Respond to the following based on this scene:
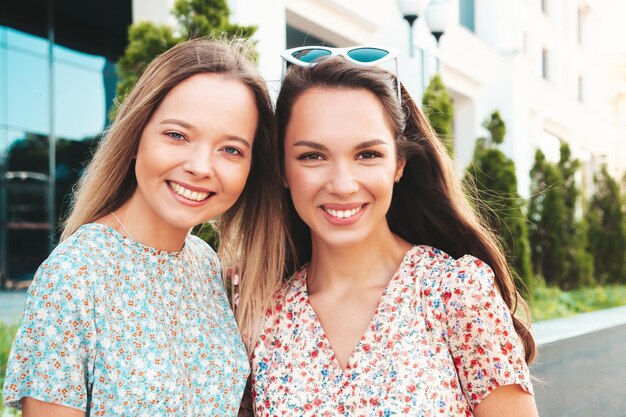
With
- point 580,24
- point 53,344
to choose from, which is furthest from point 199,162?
point 580,24

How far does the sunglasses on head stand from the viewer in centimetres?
256

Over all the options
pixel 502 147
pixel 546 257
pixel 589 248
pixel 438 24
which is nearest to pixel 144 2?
pixel 438 24

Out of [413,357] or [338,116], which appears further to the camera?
[338,116]

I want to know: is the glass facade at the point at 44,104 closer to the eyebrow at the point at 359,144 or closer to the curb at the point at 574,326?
the curb at the point at 574,326

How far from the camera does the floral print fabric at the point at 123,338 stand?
1.87 metres

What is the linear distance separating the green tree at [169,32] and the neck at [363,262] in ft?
10.6

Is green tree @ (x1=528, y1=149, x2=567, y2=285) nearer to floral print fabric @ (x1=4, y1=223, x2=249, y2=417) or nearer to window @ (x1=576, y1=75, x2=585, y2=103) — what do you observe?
floral print fabric @ (x1=4, y1=223, x2=249, y2=417)

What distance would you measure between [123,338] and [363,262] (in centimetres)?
94

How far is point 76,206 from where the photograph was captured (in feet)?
7.94

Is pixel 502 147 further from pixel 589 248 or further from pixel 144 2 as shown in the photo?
pixel 144 2

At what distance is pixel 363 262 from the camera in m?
2.63

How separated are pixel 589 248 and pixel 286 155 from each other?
16.8 m

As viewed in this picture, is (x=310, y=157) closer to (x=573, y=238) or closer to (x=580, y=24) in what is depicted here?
(x=573, y=238)

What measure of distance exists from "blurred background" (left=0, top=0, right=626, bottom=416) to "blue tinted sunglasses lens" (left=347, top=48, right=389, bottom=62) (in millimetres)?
3269
